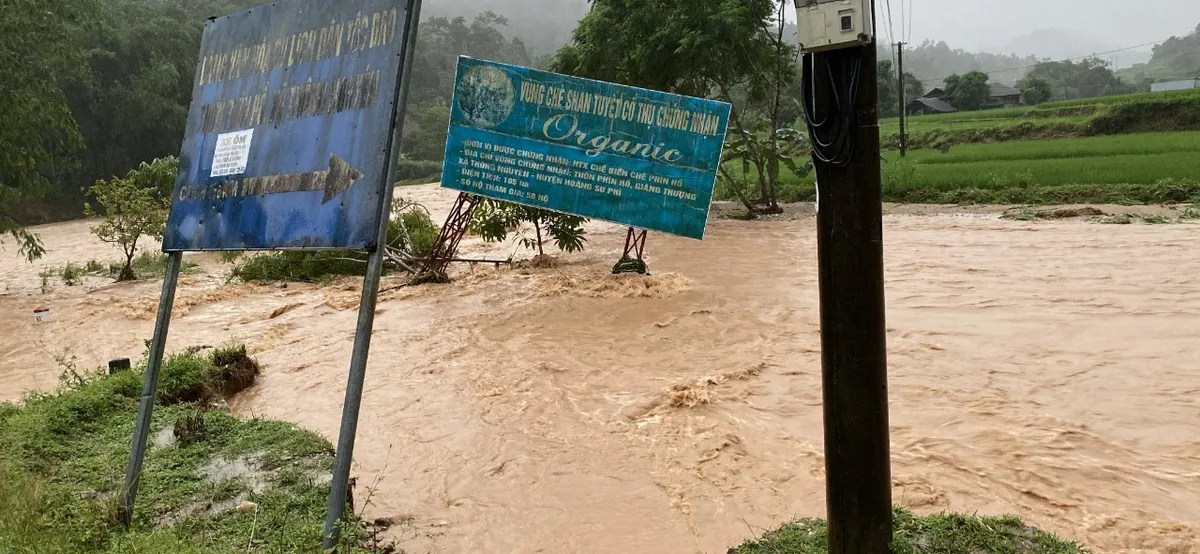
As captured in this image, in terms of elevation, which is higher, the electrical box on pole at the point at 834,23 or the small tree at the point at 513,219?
the electrical box on pole at the point at 834,23

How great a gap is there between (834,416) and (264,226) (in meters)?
2.46

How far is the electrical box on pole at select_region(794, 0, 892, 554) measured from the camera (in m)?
2.67

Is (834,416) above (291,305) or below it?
above

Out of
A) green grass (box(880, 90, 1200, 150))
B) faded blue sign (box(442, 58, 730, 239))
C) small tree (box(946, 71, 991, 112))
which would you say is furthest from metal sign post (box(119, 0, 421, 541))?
small tree (box(946, 71, 991, 112))

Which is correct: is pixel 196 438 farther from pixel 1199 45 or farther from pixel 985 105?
pixel 1199 45

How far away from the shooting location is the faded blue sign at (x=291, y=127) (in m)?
3.31

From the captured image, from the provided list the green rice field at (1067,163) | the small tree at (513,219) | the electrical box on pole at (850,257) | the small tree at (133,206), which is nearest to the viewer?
the electrical box on pole at (850,257)

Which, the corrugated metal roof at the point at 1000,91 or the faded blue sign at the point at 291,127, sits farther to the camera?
the corrugated metal roof at the point at 1000,91

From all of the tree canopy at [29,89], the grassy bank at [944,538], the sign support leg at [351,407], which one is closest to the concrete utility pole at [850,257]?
the grassy bank at [944,538]

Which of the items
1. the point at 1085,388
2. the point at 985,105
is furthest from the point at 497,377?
the point at 985,105

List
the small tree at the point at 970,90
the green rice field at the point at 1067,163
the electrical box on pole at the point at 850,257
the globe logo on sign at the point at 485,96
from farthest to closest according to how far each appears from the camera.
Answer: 1. the small tree at the point at 970,90
2. the green rice field at the point at 1067,163
3. the globe logo on sign at the point at 485,96
4. the electrical box on pole at the point at 850,257

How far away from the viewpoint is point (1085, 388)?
596cm

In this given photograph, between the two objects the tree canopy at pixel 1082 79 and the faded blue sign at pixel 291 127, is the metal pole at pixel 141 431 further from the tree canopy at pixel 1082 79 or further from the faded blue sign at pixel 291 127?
the tree canopy at pixel 1082 79

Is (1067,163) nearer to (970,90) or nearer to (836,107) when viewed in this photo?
(836,107)
